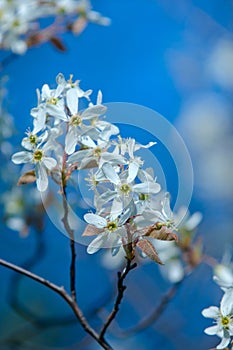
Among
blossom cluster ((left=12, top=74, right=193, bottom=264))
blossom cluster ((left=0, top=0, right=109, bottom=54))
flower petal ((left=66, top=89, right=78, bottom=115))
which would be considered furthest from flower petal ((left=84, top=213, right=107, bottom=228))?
blossom cluster ((left=0, top=0, right=109, bottom=54))

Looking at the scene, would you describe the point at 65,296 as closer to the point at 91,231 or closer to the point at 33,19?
the point at 91,231

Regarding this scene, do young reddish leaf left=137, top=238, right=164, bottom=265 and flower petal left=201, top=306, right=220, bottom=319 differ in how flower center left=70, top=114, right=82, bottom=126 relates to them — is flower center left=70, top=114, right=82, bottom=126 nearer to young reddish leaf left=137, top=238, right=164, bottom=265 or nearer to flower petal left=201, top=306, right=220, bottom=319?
young reddish leaf left=137, top=238, right=164, bottom=265

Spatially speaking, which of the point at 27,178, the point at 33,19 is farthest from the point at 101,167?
the point at 33,19

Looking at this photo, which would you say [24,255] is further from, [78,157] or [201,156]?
[78,157]

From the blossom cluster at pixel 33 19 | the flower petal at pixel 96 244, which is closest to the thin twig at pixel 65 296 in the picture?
the flower petal at pixel 96 244

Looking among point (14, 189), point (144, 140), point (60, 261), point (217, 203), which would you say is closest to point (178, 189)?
point (144, 140)

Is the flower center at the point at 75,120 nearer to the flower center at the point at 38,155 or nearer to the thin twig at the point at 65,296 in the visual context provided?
the flower center at the point at 38,155
